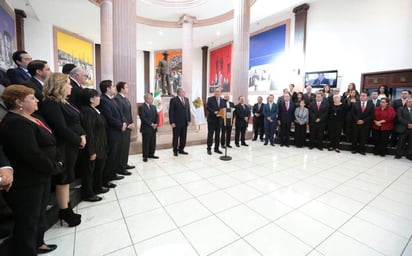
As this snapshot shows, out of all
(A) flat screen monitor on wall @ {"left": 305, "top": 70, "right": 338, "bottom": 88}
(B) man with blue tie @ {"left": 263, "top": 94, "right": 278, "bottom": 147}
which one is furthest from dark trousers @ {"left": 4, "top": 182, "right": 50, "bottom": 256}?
(A) flat screen monitor on wall @ {"left": 305, "top": 70, "right": 338, "bottom": 88}

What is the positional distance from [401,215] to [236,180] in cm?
211

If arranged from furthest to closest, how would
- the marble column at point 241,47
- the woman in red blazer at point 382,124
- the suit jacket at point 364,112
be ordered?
the marble column at point 241,47, the suit jacket at point 364,112, the woman in red blazer at point 382,124

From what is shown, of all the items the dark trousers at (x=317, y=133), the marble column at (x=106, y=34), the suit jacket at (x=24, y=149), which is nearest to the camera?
the suit jacket at (x=24, y=149)

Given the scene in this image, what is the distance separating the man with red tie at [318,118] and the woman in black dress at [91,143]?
548cm

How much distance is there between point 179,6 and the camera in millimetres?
8523

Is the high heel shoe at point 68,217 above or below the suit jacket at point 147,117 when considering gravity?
below

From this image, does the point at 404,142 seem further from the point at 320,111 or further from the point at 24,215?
the point at 24,215

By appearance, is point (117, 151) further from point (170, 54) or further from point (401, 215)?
point (170, 54)

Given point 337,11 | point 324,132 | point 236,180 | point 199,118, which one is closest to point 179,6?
point 199,118

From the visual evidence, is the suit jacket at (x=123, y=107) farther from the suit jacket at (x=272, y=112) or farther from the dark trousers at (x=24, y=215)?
the suit jacket at (x=272, y=112)

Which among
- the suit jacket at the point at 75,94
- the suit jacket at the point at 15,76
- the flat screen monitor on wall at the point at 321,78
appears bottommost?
the suit jacket at the point at 75,94

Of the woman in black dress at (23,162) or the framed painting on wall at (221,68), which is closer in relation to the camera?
the woman in black dress at (23,162)

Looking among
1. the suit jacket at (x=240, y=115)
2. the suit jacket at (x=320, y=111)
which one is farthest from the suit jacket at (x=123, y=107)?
the suit jacket at (x=320, y=111)

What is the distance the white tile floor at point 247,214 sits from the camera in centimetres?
182
